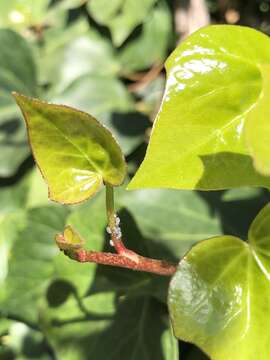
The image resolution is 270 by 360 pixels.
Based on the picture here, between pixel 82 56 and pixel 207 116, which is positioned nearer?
pixel 207 116

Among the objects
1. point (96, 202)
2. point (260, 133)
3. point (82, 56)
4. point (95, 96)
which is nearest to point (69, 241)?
point (260, 133)

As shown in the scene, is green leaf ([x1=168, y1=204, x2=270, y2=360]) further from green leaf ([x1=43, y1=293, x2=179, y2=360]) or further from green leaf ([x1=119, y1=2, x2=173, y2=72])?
green leaf ([x1=119, y1=2, x2=173, y2=72])

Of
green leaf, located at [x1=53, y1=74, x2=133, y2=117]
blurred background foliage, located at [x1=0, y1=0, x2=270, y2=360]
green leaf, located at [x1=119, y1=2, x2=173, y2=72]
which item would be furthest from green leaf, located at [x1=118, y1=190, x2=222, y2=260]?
green leaf, located at [x1=119, y1=2, x2=173, y2=72]

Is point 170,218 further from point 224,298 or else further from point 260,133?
point 260,133

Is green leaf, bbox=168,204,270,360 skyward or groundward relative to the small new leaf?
groundward

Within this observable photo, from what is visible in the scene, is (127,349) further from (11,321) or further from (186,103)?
(186,103)

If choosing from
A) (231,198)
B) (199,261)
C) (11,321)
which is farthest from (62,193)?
(11,321)

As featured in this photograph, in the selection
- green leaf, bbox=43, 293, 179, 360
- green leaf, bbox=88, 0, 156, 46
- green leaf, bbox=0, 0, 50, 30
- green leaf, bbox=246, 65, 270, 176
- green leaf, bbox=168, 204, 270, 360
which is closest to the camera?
green leaf, bbox=246, 65, 270, 176
